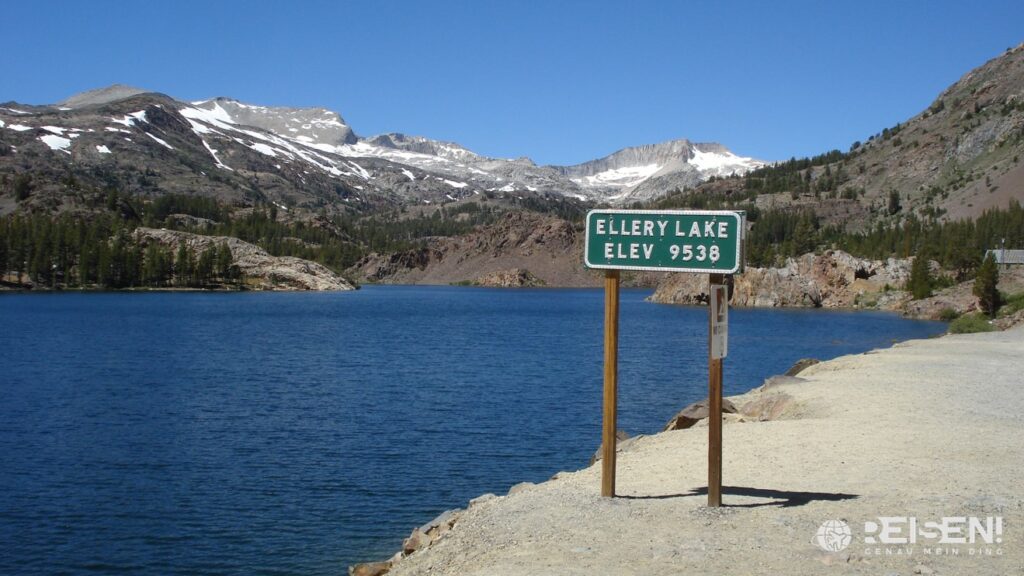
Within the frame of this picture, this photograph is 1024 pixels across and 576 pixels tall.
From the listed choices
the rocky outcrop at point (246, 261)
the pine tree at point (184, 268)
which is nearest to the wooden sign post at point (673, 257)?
the pine tree at point (184, 268)

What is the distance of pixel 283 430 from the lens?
3145 cm

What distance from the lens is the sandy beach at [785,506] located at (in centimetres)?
1074

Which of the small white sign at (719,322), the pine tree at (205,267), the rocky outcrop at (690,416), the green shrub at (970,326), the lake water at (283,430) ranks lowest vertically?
the lake water at (283,430)

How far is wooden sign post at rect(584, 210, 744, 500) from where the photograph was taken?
13484mm


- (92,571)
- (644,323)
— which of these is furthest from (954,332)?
(92,571)

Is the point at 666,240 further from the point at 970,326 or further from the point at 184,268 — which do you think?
the point at 184,268

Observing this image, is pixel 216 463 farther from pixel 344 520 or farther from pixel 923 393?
pixel 923 393

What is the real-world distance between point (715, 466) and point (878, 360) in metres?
27.8

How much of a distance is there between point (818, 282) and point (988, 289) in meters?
66.4

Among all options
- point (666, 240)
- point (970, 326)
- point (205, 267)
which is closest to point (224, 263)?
point (205, 267)

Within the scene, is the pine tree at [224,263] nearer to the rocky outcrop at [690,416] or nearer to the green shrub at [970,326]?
the green shrub at [970,326]

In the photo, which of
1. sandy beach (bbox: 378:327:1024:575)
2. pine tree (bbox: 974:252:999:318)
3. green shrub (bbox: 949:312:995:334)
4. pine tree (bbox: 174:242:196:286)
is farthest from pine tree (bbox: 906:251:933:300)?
pine tree (bbox: 174:242:196:286)

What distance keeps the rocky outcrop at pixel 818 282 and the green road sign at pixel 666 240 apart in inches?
5209

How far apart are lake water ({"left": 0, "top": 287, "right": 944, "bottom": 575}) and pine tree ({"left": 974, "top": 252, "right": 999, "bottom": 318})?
11.0m
